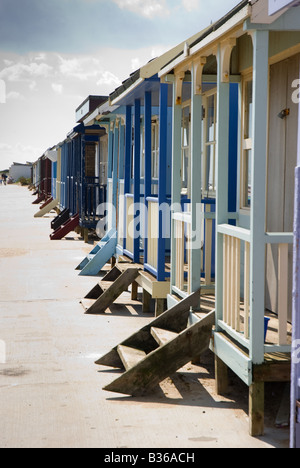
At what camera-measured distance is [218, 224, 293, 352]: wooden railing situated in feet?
15.9

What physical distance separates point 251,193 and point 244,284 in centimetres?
104

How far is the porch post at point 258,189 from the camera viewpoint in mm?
4719

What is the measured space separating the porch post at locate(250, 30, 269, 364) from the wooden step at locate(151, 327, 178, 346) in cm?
128

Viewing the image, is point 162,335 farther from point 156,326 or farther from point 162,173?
point 162,173

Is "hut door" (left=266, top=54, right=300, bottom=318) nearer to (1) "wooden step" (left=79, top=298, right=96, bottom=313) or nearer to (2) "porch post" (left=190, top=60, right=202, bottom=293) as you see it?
(2) "porch post" (left=190, top=60, right=202, bottom=293)

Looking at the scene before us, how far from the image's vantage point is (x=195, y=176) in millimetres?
→ 6664

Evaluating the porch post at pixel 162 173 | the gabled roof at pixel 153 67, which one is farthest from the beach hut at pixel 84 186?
the porch post at pixel 162 173

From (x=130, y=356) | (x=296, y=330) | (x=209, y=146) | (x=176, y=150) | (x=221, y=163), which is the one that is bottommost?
(x=130, y=356)

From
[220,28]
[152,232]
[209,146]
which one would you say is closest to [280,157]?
[220,28]

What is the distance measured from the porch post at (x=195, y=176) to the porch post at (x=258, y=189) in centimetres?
184

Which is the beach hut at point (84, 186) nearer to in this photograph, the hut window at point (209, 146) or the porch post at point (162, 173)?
the hut window at point (209, 146)

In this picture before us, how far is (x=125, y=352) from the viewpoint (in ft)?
21.2

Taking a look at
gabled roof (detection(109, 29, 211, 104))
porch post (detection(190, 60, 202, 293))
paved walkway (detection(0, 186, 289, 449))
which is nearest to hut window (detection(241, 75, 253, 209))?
porch post (detection(190, 60, 202, 293))

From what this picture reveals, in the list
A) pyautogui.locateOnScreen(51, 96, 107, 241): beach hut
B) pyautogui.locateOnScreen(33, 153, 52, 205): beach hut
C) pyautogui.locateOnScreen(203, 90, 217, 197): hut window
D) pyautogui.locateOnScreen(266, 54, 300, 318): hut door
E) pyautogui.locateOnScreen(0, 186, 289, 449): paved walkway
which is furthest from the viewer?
pyautogui.locateOnScreen(33, 153, 52, 205): beach hut
